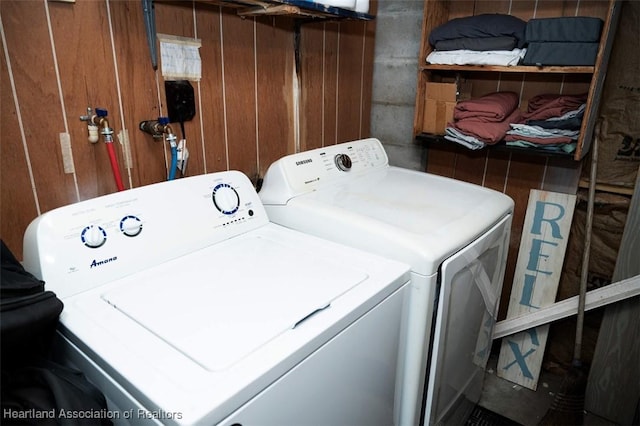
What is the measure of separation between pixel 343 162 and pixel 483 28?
2.68 ft

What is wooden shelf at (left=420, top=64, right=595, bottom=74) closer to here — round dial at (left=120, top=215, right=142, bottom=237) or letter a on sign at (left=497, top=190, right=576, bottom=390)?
letter a on sign at (left=497, top=190, right=576, bottom=390)

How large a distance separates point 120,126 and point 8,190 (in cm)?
35

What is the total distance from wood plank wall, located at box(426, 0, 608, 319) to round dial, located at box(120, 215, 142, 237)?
1623 millimetres

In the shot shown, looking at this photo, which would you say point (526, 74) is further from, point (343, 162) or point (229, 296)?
point (229, 296)

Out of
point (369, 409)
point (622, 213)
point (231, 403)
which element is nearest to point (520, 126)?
point (622, 213)

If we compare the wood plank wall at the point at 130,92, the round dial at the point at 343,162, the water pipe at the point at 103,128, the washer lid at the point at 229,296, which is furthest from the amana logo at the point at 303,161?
the water pipe at the point at 103,128

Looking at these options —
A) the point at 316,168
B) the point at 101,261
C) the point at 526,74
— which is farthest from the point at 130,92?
the point at 526,74

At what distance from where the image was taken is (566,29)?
1566 millimetres

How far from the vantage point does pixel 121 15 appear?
122 cm

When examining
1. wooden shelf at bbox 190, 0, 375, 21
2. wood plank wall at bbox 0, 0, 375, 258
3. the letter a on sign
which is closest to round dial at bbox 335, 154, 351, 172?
wood plank wall at bbox 0, 0, 375, 258

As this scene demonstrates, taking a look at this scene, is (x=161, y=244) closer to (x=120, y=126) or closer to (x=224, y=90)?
(x=120, y=126)

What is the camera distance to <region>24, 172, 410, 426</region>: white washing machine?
29.5 inches

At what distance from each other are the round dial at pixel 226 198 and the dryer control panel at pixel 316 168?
17cm

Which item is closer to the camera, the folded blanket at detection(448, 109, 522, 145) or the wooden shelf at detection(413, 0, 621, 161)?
the wooden shelf at detection(413, 0, 621, 161)
